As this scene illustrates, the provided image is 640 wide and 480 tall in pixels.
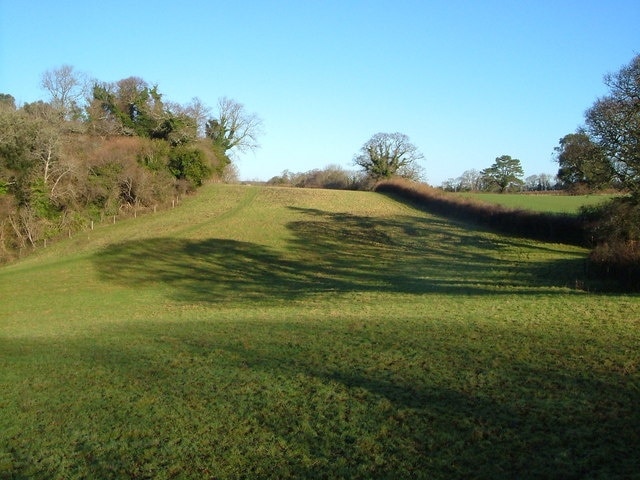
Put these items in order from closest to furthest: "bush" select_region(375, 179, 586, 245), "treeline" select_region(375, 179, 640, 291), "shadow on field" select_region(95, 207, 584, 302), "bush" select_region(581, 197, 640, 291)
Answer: "bush" select_region(581, 197, 640, 291) < "treeline" select_region(375, 179, 640, 291) < "shadow on field" select_region(95, 207, 584, 302) < "bush" select_region(375, 179, 586, 245)

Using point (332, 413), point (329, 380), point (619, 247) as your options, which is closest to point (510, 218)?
point (619, 247)

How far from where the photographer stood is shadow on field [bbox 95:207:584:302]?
24.7 m

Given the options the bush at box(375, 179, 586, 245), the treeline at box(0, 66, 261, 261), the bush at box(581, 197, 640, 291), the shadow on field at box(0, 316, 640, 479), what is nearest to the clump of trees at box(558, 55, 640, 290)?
the bush at box(581, 197, 640, 291)

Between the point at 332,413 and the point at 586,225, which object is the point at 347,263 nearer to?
the point at 586,225

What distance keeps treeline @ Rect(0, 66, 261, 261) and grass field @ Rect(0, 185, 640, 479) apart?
65.4ft

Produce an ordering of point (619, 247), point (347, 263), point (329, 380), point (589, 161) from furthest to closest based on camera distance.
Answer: point (347, 263) → point (589, 161) → point (619, 247) → point (329, 380)

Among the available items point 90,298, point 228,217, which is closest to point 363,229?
point 228,217

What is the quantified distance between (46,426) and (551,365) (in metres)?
8.48

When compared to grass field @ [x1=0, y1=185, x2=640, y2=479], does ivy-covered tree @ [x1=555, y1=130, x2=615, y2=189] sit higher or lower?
higher

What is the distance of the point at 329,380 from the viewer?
9.63m

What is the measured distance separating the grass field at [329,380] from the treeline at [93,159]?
19929 millimetres

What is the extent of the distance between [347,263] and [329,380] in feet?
75.6

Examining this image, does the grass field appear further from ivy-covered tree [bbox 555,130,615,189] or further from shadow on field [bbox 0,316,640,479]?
ivy-covered tree [bbox 555,130,615,189]

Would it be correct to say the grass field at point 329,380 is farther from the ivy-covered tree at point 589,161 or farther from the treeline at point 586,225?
the ivy-covered tree at point 589,161
